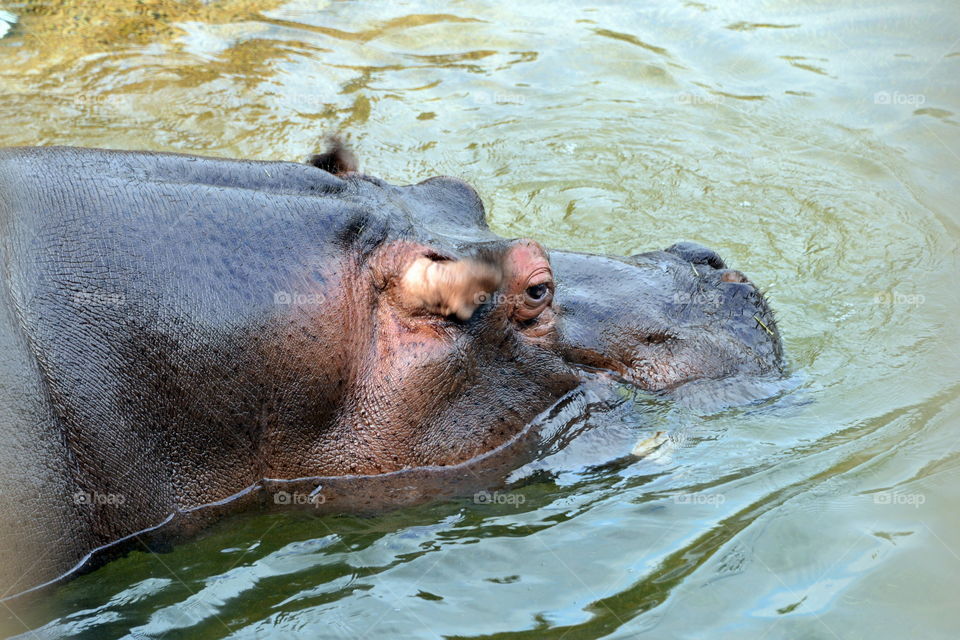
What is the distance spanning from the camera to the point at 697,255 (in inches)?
224

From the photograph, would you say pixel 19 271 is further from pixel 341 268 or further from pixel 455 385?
pixel 455 385

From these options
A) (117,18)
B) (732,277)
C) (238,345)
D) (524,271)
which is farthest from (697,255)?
(117,18)

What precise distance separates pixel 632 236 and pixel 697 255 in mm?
2091

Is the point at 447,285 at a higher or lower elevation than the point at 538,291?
higher

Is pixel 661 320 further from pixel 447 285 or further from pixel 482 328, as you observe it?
pixel 447 285

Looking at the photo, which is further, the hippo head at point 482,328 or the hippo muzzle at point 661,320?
the hippo muzzle at point 661,320

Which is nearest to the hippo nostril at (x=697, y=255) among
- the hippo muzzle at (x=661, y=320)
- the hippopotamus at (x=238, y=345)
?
the hippo muzzle at (x=661, y=320)

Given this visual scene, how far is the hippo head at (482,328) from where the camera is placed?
427cm

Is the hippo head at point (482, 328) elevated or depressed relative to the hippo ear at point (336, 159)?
depressed

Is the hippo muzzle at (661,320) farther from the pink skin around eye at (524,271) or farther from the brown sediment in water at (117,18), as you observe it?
the brown sediment in water at (117,18)

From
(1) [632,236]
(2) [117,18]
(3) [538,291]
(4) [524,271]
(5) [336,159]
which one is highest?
(2) [117,18]

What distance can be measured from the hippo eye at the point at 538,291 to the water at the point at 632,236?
2.31ft

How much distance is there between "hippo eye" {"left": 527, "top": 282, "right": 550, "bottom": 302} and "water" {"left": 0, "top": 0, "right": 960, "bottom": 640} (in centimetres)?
70

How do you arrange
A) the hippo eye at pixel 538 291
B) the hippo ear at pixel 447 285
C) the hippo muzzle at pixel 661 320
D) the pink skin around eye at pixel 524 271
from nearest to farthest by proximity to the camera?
1. the hippo ear at pixel 447 285
2. the pink skin around eye at pixel 524 271
3. the hippo eye at pixel 538 291
4. the hippo muzzle at pixel 661 320
